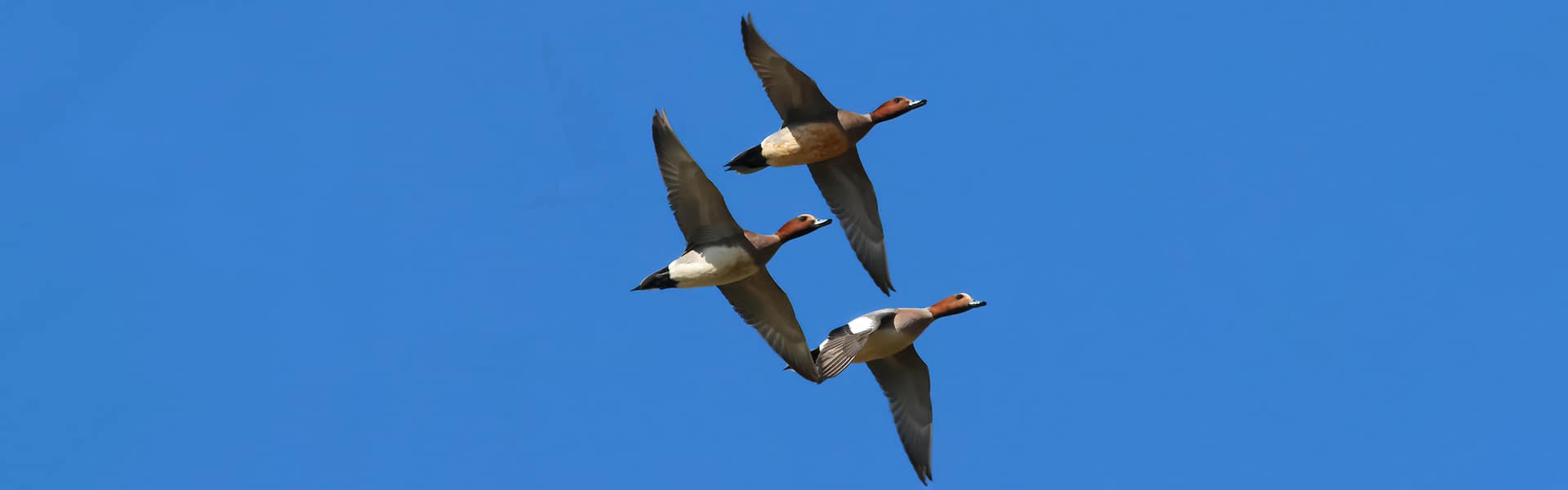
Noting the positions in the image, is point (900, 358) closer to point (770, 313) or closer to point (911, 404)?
point (911, 404)

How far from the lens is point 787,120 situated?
27.8 metres

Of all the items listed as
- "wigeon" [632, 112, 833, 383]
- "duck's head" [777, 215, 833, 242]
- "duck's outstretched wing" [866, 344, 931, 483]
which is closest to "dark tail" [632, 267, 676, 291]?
"wigeon" [632, 112, 833, 383]

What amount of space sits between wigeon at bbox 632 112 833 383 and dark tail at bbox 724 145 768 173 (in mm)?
1012

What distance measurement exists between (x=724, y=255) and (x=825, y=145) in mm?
2725

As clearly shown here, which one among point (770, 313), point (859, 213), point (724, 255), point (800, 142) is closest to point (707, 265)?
point (724, 255)

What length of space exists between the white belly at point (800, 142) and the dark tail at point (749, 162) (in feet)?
0.20

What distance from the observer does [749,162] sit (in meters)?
27.8

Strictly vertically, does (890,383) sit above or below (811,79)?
below

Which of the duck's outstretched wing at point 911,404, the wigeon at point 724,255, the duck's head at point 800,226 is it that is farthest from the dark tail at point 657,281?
the duck's outstretched wing at point 911,404

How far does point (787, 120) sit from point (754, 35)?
1342mm

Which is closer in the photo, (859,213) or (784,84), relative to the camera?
(784,84)

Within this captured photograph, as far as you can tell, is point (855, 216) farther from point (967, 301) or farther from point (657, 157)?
point (657, 157)

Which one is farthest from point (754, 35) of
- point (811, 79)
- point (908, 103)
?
point (908, 103)

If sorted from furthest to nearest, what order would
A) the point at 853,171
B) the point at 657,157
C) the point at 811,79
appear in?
the point at 853,171
the point at 811,79
the point at 657,157
